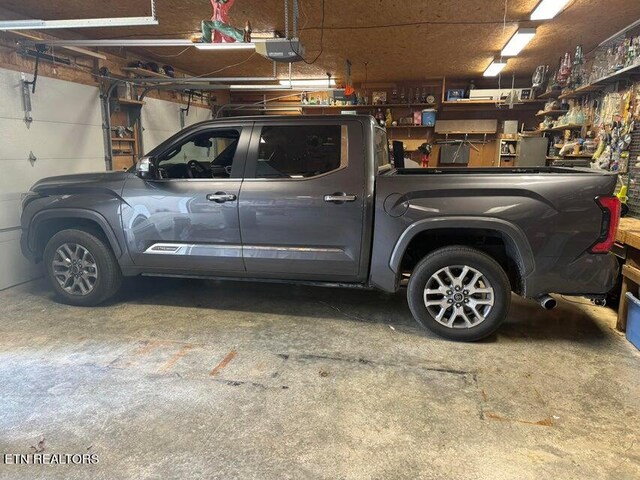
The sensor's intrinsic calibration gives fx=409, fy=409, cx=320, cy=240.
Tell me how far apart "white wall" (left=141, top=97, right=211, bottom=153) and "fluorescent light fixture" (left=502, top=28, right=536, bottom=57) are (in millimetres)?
5938

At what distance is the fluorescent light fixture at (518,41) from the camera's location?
16.9ft

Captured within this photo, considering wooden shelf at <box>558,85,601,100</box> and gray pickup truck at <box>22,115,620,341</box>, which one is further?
wooden shelf at <box>558,85,601,100</box>

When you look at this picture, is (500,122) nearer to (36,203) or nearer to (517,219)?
(517,219)

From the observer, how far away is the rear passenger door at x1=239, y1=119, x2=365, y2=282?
10.6 feet

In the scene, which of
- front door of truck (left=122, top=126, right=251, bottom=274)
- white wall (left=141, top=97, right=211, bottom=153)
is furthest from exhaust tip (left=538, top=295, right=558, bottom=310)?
white wall (left=141, top=97, right=211, bottom=153)

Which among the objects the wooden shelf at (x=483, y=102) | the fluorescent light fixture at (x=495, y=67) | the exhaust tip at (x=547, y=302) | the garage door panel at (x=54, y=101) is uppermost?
the fluorescent light fixture at (x=495, y=67)

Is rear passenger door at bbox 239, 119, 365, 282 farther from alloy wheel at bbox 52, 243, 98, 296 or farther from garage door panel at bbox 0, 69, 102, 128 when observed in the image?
garage door panel at bbox 0, 69, 102, 128

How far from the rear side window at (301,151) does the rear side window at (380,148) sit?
0.30 metres

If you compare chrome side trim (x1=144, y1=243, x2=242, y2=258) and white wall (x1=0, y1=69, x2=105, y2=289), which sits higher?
white wall (x1=0, y1=69, x2=105, y2=289)

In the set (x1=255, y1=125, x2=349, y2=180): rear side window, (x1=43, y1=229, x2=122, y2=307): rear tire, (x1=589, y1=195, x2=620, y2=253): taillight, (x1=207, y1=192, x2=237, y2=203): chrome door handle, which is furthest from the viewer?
(x1=43, y1=229, x2=122, y2=307): rear tire

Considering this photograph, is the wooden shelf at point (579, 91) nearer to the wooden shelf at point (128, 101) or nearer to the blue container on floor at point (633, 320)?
the blue container on floor at point (633, 320)

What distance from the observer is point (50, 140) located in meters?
5.15

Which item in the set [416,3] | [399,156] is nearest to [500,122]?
[399,156]

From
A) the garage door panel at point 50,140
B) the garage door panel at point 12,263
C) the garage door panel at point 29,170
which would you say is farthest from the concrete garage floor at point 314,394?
the garage door panel at point 50,140
